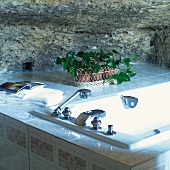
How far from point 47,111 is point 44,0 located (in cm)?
67

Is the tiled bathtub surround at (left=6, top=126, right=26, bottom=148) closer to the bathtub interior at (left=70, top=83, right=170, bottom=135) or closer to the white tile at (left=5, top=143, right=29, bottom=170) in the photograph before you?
the white tile at (left=5, top=143, right=29, bottom=170)

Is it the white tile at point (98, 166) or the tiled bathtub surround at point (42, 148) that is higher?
the white tile at point (98, 166)

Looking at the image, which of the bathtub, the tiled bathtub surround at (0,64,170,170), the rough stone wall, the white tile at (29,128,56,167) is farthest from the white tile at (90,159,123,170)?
the rough stone wall

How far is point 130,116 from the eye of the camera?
7.30 feet

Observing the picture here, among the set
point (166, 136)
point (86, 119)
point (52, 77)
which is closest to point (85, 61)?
point (52, 77)

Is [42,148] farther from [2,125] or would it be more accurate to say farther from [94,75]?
[94,75]

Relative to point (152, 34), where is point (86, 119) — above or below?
below

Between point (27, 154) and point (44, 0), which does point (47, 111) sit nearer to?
point (27, 154)

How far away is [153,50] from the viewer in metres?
3.48

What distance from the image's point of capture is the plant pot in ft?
7.77

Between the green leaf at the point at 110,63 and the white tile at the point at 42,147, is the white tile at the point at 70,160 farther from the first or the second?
the green leaf at the point at 110,63

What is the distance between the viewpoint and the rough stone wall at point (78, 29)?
2234 mm

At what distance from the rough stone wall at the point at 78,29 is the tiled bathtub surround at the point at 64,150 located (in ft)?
2.39

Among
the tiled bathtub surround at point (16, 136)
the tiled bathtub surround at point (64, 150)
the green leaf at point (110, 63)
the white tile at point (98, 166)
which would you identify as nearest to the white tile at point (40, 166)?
the tiled bathtub surround at point (64, 150)
